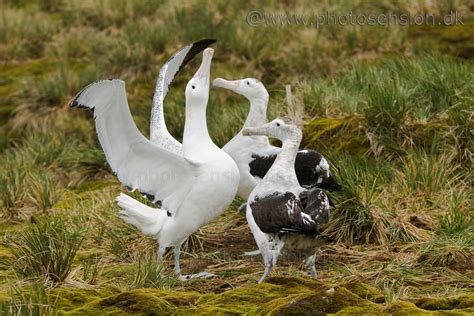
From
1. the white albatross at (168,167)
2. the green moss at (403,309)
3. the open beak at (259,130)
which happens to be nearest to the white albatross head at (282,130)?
the open beak at (259,130)

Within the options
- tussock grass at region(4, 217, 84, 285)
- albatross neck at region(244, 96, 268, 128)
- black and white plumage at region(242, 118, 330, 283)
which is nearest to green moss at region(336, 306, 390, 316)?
black and white plumage at region(242, 118, 330, 283)

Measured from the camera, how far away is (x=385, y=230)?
6.00 m

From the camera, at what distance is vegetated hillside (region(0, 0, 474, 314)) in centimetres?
452

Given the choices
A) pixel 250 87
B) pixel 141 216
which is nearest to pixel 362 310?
pixel 141 216

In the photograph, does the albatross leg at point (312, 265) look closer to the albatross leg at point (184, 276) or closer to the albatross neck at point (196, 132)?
the albatross leg at point (184, 276)

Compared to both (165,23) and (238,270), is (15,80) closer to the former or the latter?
(165,23)

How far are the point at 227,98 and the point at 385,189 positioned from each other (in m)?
3.76

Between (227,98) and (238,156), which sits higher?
(238,156)

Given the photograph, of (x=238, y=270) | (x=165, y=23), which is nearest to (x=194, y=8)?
(x=165, y=23)

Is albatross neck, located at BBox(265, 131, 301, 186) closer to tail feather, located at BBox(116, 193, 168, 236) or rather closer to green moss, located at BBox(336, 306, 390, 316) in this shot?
tail feather, located at BBox(116, 193, 168, 236)

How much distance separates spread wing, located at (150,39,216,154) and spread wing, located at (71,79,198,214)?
428 millimetres

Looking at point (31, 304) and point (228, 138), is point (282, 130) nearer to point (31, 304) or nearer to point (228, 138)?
point (31, 304)

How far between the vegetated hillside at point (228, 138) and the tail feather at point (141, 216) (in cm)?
19

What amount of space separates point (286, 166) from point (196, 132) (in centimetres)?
65
